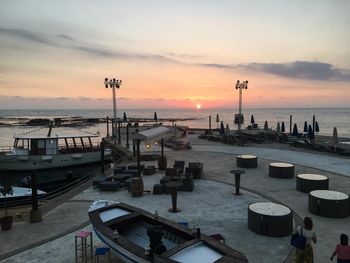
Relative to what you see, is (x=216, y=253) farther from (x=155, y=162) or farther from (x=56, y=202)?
(x=155, y=162)

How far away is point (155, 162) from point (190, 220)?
1402cm

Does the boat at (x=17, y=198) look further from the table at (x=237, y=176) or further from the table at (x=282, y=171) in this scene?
the table at (x=282, y=171)

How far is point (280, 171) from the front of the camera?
67.1 feet

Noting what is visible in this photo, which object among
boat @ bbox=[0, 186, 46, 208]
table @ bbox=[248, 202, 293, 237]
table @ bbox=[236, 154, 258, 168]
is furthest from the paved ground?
boat @ bbox=[0, 186, 46, 208]

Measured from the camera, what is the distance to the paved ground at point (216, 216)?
10359mm

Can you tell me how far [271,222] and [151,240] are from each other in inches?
217

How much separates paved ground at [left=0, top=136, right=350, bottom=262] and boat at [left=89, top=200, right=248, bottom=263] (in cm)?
152

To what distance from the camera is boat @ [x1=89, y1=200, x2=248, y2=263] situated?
7.59 m

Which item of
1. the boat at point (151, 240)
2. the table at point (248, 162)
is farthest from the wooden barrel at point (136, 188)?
the table at point (248, 162)

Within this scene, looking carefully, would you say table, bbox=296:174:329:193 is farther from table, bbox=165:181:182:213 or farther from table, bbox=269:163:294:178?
table, bbox=165:181:182:213

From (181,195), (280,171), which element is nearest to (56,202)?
(181,195)

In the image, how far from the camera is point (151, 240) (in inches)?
309

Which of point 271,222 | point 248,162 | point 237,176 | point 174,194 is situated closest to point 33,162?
point 248,162

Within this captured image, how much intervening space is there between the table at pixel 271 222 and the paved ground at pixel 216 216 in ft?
0.76
